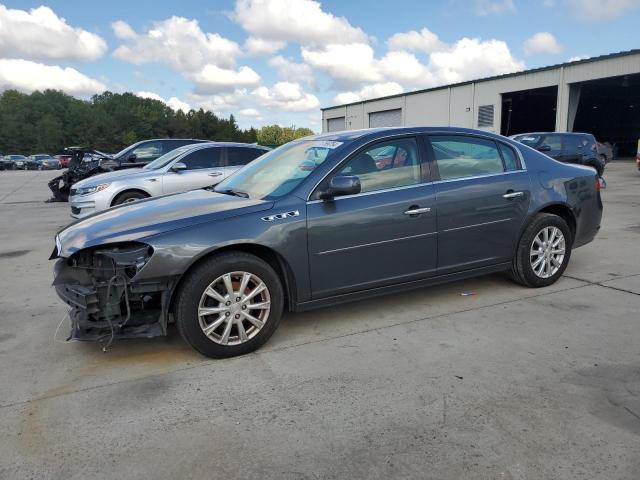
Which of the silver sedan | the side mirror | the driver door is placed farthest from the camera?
the silver sedan

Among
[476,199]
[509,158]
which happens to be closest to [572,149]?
[509,158]

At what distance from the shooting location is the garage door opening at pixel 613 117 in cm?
4172

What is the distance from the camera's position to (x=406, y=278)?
422cm

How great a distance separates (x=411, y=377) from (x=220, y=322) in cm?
136

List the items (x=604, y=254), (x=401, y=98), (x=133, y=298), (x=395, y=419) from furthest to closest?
(x=401, y=98) < (x=604, y=254) < (x=133, y=298) < (x=395, y=419)

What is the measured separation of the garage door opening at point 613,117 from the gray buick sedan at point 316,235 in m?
40.3

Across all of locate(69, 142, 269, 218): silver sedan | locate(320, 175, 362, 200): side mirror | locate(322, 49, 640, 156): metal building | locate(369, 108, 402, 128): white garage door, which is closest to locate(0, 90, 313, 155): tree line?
locate(369, 108, 402, 128): white garage door

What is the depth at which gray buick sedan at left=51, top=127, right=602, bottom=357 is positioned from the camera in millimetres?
3465

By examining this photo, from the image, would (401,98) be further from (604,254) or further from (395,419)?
(395,419)

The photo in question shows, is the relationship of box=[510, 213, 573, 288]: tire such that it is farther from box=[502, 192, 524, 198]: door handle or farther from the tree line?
the tree line

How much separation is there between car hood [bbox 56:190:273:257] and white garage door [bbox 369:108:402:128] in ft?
136

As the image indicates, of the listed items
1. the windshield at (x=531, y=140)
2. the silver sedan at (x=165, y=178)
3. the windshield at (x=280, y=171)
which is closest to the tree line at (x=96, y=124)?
the windshield at (x=531, y=140)

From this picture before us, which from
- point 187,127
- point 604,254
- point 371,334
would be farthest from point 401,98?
point 187,127

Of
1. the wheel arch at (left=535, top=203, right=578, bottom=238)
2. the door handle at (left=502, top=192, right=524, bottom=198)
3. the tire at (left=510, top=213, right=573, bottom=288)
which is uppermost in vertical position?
the door handle at (left=502, top=192, right=524, bottom=198)
